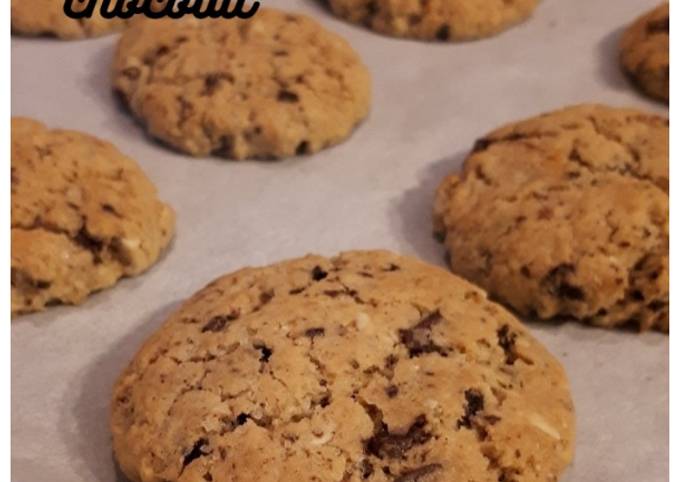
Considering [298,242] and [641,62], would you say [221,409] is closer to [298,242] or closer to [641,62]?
[298,242]

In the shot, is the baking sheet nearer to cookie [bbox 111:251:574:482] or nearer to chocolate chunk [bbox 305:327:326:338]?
cookie [bbox 111:251:574:482]

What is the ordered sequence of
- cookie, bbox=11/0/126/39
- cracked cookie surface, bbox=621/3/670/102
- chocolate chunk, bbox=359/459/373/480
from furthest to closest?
cookie, bbox=11/0/126/39
cracked cookie surface, bbox=621/3/670/102
chocolate chunk, bbox=359/459/373/480

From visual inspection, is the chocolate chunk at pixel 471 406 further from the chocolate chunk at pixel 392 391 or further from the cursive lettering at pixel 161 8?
the cursive lettering at pixel 161 8

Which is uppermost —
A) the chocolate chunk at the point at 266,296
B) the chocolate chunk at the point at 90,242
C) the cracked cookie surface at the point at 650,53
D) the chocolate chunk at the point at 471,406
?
the cracked cookie surface at the point at 650,53

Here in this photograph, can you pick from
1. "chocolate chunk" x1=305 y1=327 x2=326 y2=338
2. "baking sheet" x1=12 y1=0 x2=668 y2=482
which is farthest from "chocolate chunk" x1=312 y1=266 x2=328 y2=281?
"baking sheet" x1=12 y1=0 x2=668 y2=482

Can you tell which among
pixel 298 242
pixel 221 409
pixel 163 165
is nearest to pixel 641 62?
pixel 298 242

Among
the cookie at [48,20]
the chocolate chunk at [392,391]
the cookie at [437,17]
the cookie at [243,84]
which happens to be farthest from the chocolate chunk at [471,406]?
the cookie at [48,20]
